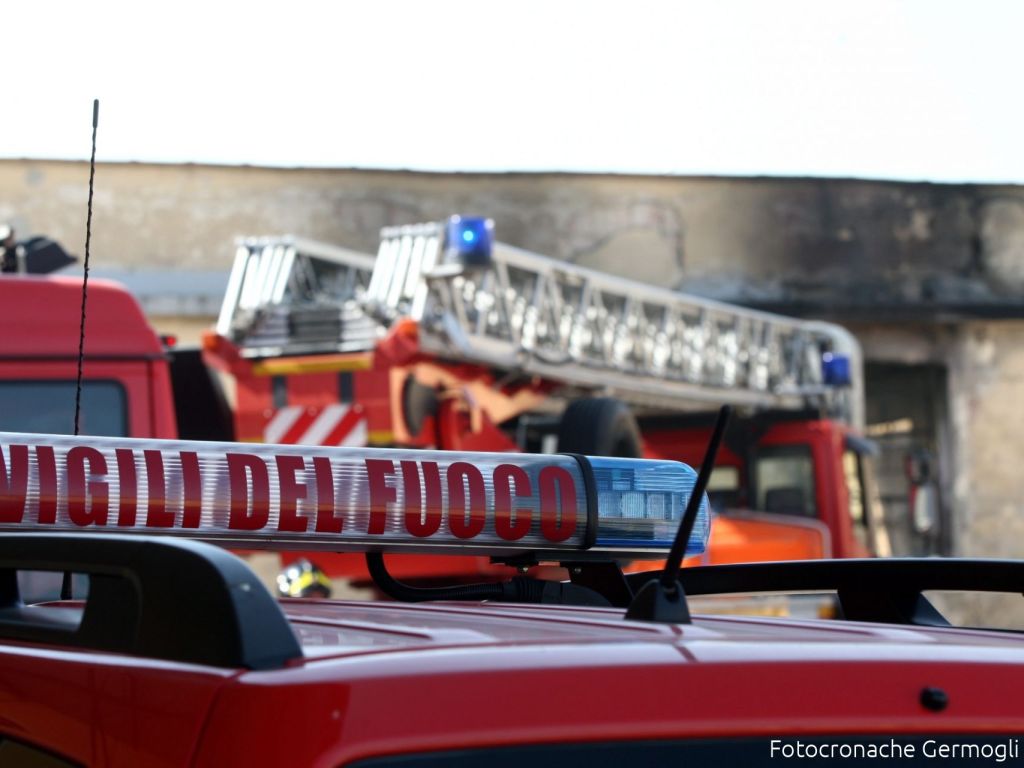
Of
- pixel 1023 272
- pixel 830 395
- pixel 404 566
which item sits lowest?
pixel 404 566

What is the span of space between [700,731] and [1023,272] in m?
18.1

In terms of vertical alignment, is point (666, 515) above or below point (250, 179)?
below

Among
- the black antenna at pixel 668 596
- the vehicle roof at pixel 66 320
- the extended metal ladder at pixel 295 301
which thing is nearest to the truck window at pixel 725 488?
the extended metal ladder at pixel 295 301

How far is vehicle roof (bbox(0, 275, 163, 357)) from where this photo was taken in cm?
558

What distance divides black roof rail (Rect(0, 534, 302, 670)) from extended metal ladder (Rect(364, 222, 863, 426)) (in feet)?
22.3

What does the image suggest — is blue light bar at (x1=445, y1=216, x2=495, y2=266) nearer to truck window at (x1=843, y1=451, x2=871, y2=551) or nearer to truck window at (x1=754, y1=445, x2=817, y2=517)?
truck window at (x1=754, y1=445, x2=817, y2=517)

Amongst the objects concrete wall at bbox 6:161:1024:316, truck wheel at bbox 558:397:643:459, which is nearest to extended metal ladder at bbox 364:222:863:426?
truck wheel at bbox 558:397:643:459

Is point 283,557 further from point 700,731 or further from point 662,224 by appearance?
point 662,224

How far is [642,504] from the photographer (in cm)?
183

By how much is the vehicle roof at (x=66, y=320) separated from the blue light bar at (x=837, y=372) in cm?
713

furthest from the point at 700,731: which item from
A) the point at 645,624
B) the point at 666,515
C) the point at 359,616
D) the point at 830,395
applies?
the point at 830,395

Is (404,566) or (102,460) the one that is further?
(404,566)

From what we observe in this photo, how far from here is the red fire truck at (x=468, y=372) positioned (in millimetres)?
5660

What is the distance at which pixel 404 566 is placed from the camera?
739 centimetres
